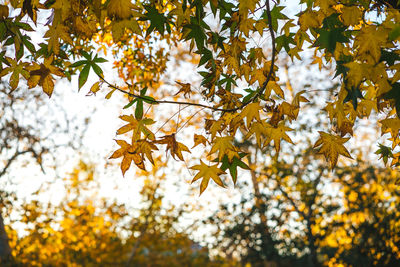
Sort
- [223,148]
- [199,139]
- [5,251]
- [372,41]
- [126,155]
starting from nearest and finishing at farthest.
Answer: [372,41] → [126,155] → [223,148] → [199,139] → [5,251]

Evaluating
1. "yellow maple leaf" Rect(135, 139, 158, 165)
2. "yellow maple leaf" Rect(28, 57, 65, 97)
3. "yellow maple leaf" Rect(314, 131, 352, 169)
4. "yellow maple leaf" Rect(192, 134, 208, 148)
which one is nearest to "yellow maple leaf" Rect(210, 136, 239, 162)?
"yellow maple leaf" Rect(192, 134, 208, 148)

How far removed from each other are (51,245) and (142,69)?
294 inches

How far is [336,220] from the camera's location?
761cm

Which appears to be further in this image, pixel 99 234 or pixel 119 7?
pixel 99 234

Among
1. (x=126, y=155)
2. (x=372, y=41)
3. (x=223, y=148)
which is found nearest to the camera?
(x=372, y=41)

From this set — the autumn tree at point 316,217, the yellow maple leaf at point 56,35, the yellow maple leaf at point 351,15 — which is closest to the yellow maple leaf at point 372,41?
the yellow maple leaf at point 351,15

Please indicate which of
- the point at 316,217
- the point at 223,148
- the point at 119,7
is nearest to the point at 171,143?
the point at 223,148

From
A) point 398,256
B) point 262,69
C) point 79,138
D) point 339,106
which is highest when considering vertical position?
point 79,138

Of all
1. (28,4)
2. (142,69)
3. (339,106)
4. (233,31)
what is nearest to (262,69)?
(233,31)

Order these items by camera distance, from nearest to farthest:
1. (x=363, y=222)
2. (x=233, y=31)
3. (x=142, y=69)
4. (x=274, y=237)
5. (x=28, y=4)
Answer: (x=28, y=4) → (x=233, y=31) → (x=142, y=69) → (x=363, y=222) → (x=274, y=237)

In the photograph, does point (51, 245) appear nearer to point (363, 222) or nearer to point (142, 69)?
point (142, 69)

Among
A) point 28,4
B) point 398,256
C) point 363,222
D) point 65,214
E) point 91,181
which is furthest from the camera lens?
point 91,181

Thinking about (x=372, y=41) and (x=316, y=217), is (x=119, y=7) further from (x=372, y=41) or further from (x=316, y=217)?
(x=316, y=217)

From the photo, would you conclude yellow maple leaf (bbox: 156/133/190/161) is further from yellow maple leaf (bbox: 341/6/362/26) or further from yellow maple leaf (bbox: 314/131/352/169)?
yellow maple leaf (bbox: 341/6/362/26)
